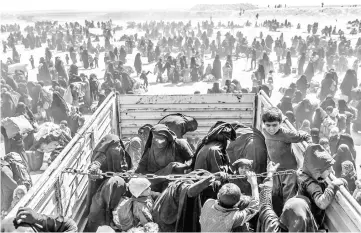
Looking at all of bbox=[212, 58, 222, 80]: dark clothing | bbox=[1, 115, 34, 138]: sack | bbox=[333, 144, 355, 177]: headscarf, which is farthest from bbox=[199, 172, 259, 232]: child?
bbox=[212, 58, 222, 80]: dark clothing

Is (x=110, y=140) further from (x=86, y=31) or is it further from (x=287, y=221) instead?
(x=86, y=31)

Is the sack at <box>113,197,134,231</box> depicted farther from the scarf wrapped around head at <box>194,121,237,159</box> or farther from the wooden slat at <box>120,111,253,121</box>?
the wooden slat at <box>120,111,253,121</box>

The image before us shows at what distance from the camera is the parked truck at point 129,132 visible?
11.0ft

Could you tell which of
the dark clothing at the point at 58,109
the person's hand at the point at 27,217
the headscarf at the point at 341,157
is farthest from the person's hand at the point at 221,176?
the dark clothing at the point at 58,109

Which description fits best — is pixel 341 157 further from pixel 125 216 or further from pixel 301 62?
pixel 301 62

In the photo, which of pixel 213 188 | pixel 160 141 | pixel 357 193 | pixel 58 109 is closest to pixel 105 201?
pixel 160 141

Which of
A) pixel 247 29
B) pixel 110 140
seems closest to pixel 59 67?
pixel 110 140

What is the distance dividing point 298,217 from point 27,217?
2.07 m

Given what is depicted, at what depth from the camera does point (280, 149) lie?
14.3ft

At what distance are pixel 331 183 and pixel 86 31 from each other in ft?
96.9

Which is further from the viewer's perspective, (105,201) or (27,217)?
(105,201)

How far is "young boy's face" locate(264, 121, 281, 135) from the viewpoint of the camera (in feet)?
13.7

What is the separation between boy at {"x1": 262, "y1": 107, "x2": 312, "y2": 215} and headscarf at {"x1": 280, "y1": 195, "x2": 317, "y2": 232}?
94 cm

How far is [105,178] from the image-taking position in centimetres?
440
